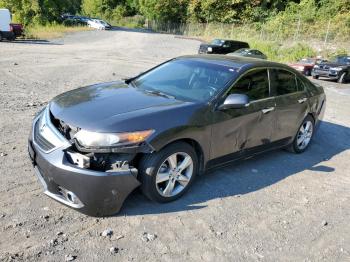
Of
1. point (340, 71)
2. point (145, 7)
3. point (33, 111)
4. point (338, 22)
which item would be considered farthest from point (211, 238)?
point (145, 7)

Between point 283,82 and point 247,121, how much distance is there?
3.96 feet

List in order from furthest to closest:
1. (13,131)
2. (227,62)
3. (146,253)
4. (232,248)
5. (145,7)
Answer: (145,7), (13,131), (227,62), (232,248), (146,253)

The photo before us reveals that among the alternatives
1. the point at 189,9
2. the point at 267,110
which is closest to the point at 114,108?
the point at 267,110

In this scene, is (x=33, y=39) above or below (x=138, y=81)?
below

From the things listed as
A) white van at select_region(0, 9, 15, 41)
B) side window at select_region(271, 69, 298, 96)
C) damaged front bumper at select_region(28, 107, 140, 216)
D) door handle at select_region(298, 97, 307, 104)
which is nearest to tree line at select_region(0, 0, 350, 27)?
white van at select_region(0, 9, 15, 41)

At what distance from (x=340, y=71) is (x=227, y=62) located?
16.5m

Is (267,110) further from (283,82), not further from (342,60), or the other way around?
(342,60)

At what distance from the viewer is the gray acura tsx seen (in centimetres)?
377

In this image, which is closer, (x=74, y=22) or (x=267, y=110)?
(x=267, y=110)

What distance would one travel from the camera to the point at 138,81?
17.9 ft

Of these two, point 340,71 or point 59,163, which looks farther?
point 340,71

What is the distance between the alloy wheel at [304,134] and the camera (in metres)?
6.39

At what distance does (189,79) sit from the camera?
5109 mm

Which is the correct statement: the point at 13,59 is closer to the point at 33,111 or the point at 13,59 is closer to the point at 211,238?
the point at 33,111
